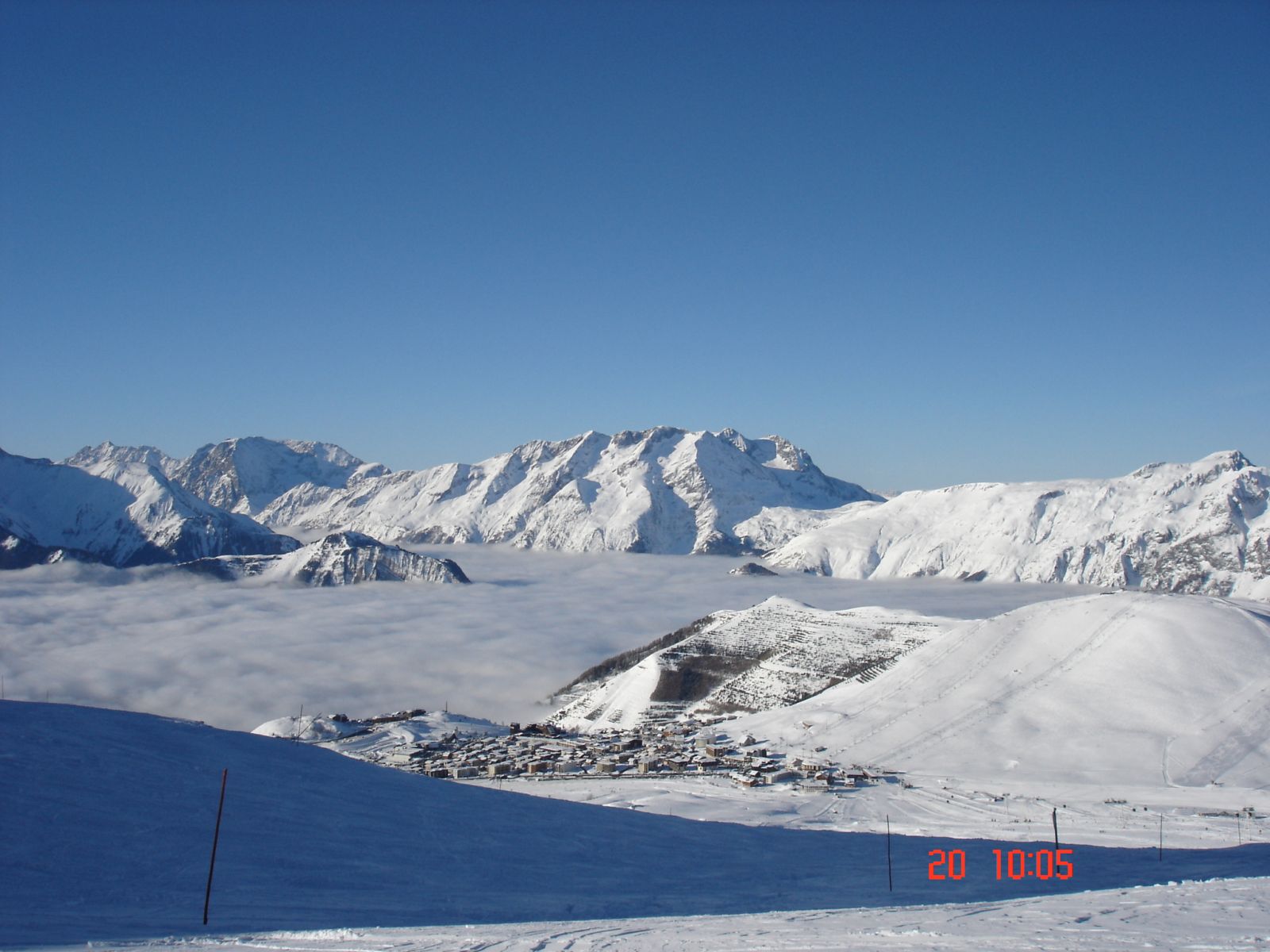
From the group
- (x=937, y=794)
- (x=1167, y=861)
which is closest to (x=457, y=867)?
(x=1167, y=861)

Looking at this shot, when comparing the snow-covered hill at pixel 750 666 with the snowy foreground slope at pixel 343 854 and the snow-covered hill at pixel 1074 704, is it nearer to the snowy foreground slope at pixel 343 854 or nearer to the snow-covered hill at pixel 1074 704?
the snow-covered hill at pixel 1074 704

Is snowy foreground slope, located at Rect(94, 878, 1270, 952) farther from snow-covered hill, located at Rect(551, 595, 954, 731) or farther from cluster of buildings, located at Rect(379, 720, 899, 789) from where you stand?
snow-covered hill, located at Rect(551, 595, 954, 731)

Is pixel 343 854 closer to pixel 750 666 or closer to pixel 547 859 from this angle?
pixel 547 859

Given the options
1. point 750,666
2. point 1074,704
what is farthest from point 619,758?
point 750,666

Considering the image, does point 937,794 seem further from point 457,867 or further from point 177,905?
point 177,905

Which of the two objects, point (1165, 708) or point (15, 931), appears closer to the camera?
point (15, 931)
